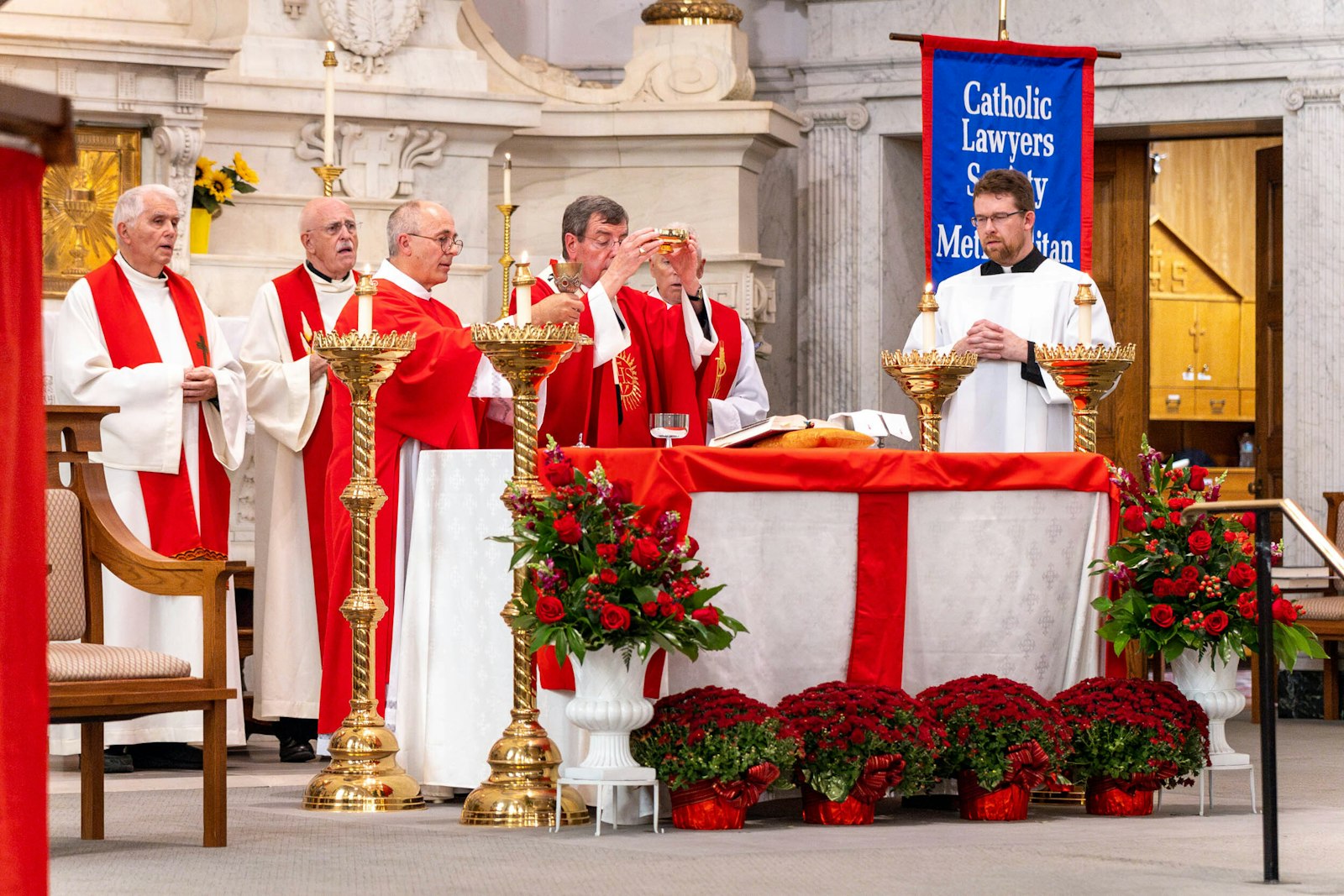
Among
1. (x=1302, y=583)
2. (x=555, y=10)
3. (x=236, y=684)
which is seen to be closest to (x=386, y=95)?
(x=555, y=10)

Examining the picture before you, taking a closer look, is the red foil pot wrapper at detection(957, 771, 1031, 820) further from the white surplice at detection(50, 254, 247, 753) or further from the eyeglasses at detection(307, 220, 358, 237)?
the eyeglasses at detection(307, 220, 358, 237)

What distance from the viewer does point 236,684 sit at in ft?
24.4

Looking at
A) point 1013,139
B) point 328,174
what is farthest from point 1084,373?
point 1013,139

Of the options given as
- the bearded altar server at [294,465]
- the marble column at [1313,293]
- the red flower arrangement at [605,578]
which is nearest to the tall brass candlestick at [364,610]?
the red flower arrangement at [605,578]

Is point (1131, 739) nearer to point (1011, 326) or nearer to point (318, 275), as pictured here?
point (1011, 326)

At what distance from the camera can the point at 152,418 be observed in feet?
23.7

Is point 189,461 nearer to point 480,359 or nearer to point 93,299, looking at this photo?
point 93,299

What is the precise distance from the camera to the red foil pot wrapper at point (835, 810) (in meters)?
5.54

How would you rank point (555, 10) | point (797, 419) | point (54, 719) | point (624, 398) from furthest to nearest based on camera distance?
point (555, 10) < point (624, 398) < point (797, 419) < point (54, 719)

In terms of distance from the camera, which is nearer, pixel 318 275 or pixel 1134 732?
pixel 1134 732

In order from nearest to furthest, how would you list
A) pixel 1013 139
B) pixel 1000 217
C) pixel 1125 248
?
pixel 1000 217, pixel 1013 139, pixel 1125 248

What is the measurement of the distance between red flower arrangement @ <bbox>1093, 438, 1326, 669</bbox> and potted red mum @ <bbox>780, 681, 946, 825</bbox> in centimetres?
72

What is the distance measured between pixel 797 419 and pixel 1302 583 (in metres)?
4.61

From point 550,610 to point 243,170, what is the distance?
4465 millimetres
